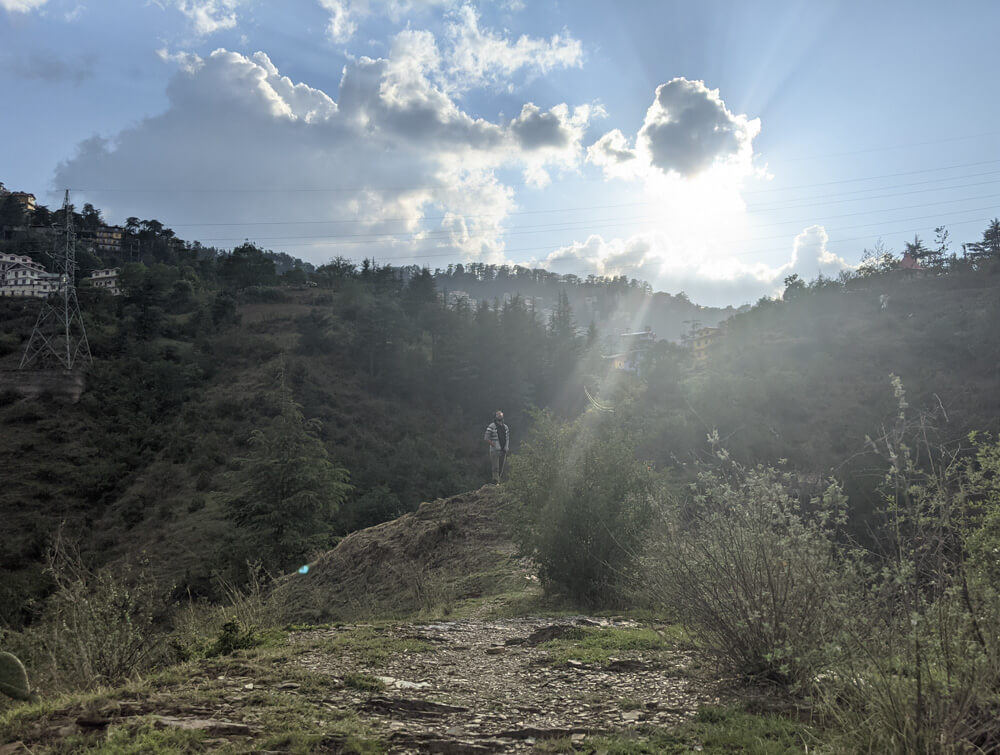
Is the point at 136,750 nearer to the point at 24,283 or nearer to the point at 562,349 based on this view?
the point at 562,349

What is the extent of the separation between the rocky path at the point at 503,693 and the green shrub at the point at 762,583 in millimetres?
448

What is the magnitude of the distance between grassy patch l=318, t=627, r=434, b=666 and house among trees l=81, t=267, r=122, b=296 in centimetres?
5303

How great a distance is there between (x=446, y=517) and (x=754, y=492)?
9380 millimetres

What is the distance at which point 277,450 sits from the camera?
16500 millimetres

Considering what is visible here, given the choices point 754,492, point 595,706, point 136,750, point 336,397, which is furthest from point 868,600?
point 336,397

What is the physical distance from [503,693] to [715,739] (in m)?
1.65

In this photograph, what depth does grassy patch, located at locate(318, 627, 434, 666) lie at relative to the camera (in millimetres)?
5128

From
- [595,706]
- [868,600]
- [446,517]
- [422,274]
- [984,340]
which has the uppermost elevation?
[422,274]

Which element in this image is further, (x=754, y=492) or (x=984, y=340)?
(x=984, y=340)

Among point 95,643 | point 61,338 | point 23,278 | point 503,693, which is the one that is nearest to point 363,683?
point 503,693

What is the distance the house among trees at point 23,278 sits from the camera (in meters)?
52.1

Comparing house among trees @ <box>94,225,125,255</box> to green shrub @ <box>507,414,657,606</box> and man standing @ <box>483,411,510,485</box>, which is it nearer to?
man standing @ <box>483,411,510,485</box>

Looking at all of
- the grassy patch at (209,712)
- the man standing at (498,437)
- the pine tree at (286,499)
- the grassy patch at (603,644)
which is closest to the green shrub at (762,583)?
the grassy patch at (603,644)

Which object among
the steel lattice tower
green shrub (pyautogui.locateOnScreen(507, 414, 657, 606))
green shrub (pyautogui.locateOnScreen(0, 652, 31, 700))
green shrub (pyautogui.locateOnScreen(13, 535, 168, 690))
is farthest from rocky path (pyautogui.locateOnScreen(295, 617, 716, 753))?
the steel lattice tower
